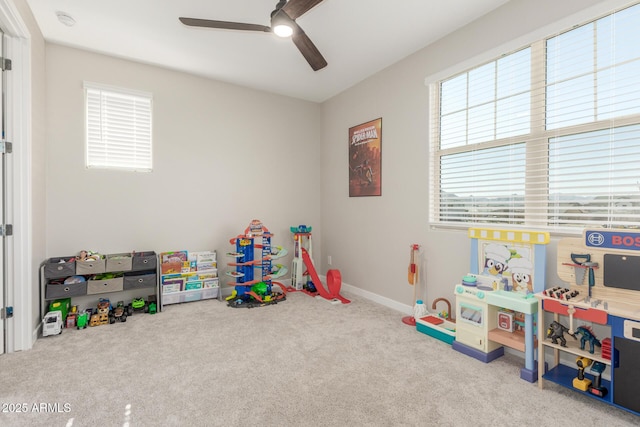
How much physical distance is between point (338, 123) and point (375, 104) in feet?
2.72

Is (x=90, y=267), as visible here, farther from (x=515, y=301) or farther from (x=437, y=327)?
(x=515, y=301)

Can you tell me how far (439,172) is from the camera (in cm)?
322

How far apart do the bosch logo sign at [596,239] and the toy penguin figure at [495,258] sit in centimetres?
57

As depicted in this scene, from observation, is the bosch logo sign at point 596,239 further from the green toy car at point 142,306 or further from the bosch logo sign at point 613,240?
the green toy car at point 142,306

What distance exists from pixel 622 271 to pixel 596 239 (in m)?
0.22

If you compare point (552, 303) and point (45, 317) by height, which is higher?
point (552, 303)

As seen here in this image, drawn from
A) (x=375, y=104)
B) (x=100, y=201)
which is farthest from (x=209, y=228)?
(x=375, y=104)

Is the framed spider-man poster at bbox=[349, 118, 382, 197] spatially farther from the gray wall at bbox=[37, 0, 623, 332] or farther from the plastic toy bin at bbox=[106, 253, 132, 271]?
the plastic toy bin at bbox=[106, 253, 132, 271]

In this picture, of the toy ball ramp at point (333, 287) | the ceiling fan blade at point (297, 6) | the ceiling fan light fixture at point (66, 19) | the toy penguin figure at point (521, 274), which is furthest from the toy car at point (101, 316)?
the toy penguin figure at point (521, 274)

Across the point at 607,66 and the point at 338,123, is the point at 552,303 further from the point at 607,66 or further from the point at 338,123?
the point at 338,123

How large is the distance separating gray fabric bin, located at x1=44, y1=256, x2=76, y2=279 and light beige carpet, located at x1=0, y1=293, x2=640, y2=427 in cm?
55

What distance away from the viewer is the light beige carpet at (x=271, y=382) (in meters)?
1.74

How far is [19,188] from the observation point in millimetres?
2494

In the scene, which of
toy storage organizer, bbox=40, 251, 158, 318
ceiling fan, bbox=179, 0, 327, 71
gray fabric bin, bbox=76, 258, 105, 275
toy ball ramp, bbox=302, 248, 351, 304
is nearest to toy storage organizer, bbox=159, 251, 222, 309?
toy storage organizer, bbox=40, 251, 158, 318
